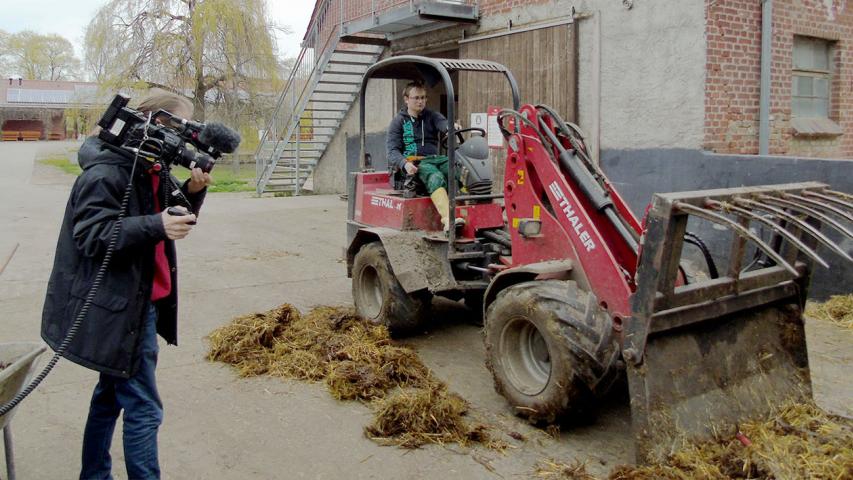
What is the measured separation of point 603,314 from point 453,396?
1256 millimetres

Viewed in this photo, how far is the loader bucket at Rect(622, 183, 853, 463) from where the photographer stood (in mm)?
3648

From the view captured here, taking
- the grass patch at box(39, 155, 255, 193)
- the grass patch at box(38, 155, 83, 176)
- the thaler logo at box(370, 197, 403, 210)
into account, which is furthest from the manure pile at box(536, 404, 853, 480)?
the grass patch at box(38, 155, 83, 176)

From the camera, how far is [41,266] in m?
9.41

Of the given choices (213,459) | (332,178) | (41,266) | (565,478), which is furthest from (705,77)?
(332,178)

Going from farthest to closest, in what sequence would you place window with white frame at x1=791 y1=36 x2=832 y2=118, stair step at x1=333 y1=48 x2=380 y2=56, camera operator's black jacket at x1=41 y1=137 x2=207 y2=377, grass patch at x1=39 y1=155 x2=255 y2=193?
grass patch at x1=39 y1=155 x2=255 y2=193
stair step at x1=333 y1=48 x2=380 y2=56
window with white frame at x1=791 y1=36 x2=832 y2=118
camera operator's black jacket at x1=41 y1=137 x2=207 y2=377

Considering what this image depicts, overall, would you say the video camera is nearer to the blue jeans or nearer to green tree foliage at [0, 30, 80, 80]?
the blue jeans

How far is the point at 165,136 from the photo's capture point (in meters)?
3.37

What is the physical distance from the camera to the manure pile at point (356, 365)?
4422mm

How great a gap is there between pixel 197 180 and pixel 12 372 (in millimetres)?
1148

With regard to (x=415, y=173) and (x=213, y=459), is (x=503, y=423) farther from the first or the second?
(x=415, y=173)

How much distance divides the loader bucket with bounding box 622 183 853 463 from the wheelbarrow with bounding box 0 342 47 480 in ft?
8.86

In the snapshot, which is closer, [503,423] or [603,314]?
[603,314]

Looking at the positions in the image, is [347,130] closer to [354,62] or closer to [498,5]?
[354,62]

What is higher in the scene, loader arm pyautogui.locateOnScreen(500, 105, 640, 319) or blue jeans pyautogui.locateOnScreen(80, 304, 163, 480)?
loader arm pyautogui.locateOnScreen(500, 105, 640, 319)
